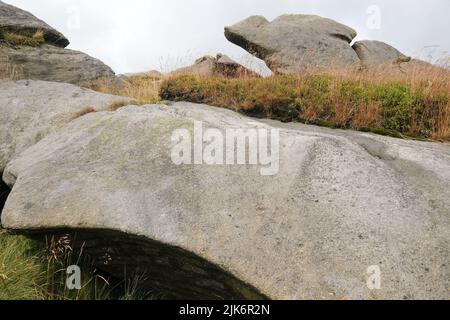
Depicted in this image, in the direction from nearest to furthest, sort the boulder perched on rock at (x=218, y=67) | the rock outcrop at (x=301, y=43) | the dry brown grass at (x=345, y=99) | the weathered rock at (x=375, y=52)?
the dry brown grass at (x=345, y=99)
the rock outcrop at (x=301, y=43)
the boulder perched on rock at (x=218, y=67)
the weathered rock at (x=375, y=52)

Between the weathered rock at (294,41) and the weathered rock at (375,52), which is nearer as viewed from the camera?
the weathered rock at (294,41)

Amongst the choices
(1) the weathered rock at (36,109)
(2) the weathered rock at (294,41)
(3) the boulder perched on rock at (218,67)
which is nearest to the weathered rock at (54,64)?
(1) the weathered rock at (36,109)

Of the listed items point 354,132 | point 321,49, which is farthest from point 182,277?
point 321,49

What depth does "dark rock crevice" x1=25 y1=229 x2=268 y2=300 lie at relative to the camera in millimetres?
4902

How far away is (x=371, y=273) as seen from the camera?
170 inches

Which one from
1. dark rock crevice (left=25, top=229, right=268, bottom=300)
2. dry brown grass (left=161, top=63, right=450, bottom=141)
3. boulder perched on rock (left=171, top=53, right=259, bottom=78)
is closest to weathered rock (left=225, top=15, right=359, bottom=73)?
boulder perched on rock (left=171, top=53, right=259, bottom=78)

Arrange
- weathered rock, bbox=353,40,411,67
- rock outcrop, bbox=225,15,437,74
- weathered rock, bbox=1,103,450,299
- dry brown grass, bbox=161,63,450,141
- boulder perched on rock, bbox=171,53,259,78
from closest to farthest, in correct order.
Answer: weathered rock, bbox=1,103,450,299 → dry brown grass, bbox=161,63,450,141 → rock outcrop, bbox=225,15,437,74 → boulder perched on rock, bbox=171,53,259,78 → weathered rock, bbox=353,40,411,67

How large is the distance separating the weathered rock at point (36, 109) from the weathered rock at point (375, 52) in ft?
49.8

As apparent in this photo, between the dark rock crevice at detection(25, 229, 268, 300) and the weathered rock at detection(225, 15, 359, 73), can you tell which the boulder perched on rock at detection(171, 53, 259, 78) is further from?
the dark rock crevice at detection(25, 229, 268, 300)

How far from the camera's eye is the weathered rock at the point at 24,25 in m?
16.1

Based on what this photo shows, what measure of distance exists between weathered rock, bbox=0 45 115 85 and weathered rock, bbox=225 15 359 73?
6850 mm

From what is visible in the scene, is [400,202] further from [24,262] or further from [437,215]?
[24,262]

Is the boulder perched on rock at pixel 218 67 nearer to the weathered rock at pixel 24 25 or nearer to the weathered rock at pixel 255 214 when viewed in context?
the weathered rock at pixel 24 25

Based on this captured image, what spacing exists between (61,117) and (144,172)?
4394 mm
